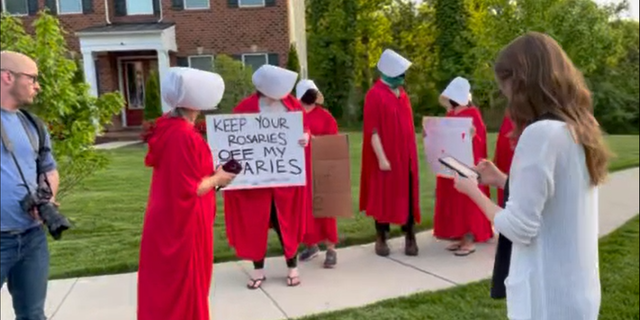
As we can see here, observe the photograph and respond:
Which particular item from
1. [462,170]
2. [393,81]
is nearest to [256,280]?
[393,81]

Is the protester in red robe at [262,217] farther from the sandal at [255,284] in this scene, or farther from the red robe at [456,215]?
the red robe at [456,215]

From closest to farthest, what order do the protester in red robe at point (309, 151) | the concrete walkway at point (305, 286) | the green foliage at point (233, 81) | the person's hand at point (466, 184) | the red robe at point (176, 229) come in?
the person's hand at point (466, 184) → the red robe at point (176, 229) → the green foliage at point (233, 81) → the concrete walkway at point (305, 286) → the protester in red robe at point (309, 151)

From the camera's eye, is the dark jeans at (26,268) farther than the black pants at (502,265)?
Yes

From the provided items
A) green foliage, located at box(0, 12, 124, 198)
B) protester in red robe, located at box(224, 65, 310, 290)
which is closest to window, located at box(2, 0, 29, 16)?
green foliage, located at box(0, 12, 124, 198)

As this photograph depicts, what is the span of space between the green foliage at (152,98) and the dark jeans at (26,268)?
1152mm

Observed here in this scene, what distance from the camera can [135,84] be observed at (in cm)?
401

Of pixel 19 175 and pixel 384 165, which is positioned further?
pixel 384 165

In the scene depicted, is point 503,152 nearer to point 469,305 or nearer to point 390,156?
point 390,156

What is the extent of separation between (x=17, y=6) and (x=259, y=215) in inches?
87.2

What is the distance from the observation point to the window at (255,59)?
414cm

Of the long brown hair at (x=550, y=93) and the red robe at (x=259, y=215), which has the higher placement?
the long brown hair at (x=550, y=93)

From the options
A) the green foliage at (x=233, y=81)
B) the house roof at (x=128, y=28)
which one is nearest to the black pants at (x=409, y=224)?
the green foliage at (x=233, y=81)

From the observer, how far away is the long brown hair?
7.42 ft

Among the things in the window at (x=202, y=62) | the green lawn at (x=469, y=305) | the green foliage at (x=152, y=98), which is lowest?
the green lawn at (x=469, y=305)
